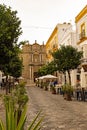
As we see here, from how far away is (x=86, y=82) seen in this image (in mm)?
33625

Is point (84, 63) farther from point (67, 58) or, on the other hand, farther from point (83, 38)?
point (83, 38)

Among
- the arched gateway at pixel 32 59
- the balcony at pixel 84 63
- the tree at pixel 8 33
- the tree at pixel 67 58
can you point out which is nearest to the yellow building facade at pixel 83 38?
the balcony at pixel 84 63

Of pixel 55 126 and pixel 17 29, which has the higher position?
pixel 17 29

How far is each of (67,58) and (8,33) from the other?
13.5 metres

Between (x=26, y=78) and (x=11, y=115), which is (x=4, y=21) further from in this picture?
(x=26, y=78)

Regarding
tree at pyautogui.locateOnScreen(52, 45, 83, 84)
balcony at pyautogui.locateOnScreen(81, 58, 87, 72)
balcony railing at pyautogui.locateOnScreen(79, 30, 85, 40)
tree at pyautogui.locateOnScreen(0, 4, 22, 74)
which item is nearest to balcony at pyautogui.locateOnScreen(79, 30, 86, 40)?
balcony railing at pyautogui.locateOnScreen(79, 30, 85, 40)

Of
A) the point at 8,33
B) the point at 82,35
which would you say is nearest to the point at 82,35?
the point at 82,35

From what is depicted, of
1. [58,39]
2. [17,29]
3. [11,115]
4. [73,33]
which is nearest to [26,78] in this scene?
[58,39]

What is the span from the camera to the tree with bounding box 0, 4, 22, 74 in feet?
59.1

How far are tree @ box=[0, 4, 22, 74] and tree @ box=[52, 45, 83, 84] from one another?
1148 cm

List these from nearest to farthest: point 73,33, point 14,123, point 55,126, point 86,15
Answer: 1. point 14,123
2. point 55,126
3. point 86,15
4. point 73,33

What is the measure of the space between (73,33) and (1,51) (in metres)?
23.3

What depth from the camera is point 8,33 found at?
18141 millimetres

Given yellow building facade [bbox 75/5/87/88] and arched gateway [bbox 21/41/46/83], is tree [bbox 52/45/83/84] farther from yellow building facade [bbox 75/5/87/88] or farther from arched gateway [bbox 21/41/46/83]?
arched gateway [bbox 21/41/46/83]
